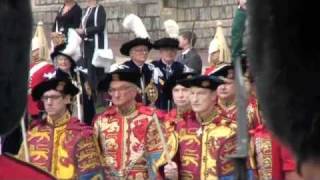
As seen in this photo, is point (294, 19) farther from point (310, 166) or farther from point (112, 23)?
point (112, 23)

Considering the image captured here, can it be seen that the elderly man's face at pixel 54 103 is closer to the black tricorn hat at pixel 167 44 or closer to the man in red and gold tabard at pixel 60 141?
the man in red and gold tabard at pixel 60 141

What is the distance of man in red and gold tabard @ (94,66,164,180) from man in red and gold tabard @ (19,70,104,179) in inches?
5.0

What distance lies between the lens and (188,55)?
12383mm

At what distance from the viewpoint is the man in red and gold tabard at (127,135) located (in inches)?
281

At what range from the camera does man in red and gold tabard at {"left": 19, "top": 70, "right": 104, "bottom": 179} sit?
6996mm

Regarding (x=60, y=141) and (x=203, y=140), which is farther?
(x=60, y=141)

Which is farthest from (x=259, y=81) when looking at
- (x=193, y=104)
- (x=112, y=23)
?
(x=112, y=23)

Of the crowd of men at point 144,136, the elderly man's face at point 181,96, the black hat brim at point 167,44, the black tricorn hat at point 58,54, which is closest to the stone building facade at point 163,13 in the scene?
the black hat brim at point 167,44

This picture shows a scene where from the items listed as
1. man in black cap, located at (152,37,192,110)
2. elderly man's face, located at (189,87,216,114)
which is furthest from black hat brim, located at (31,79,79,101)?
man in black cap, located at (152,37,192,110)

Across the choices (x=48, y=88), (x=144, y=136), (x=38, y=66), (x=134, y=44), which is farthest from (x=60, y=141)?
(x=134, y=44)

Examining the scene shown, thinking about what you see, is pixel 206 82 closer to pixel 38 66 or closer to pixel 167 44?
pixel 38 66

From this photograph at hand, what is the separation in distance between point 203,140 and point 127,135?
752mm

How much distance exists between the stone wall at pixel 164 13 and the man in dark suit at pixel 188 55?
662cm

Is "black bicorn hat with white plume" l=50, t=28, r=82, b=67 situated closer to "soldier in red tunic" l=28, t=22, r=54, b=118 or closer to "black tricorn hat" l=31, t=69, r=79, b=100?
"soldier in red tunic" l=28, t=22, r=54, b=118
